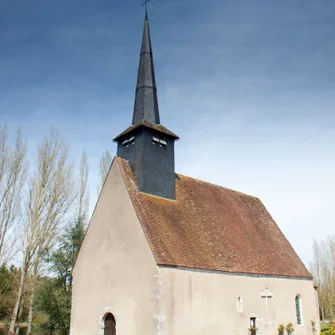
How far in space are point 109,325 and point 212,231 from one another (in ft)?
19.8

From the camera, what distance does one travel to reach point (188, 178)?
18.9 metres

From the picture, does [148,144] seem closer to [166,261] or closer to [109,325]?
[166,261]

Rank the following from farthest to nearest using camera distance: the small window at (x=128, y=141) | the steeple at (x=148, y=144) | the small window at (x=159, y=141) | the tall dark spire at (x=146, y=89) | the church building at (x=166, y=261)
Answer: the tall dark spire at (x=146, y=89) < the small window at (x=128, y=141) < the small window at (x=159, y=141) < the steeple at (x=148, y=144) < the church building at (x=166, y=261)

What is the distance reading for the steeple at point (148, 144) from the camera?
1518 centimetres

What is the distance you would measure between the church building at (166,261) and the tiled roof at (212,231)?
0.06 m

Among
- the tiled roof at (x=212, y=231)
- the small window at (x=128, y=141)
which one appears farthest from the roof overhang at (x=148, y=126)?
the tiled roof at (x=212, y=231)

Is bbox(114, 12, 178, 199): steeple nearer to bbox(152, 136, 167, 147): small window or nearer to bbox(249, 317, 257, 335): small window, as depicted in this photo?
bbox(152, 136, 167, 147): small window

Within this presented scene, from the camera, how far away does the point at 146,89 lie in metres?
16.9

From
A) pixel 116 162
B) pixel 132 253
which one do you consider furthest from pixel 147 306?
pixel 116 162

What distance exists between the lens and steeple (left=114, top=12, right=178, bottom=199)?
1518 cm

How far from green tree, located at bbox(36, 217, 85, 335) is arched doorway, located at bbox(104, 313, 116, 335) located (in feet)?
18.9

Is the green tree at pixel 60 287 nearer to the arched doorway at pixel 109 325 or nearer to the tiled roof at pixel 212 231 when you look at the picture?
the arched doorway at pixel 109 325

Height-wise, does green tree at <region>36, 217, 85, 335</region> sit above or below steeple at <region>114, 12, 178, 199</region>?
below

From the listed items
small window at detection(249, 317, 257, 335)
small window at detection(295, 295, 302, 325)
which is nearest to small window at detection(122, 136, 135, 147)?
small window at detection(249, 317, 257, 335)
